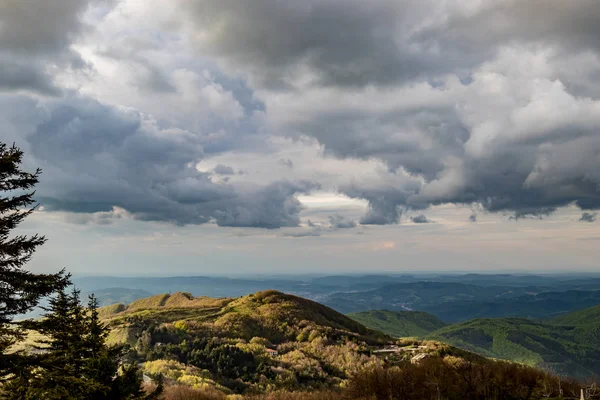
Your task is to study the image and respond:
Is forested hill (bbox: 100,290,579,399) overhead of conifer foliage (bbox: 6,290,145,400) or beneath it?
beneath

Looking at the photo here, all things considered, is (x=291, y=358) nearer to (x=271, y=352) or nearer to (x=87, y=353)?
(x=271, y=352)

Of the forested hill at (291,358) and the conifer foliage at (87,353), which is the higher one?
the conifer foliage at (87,353)

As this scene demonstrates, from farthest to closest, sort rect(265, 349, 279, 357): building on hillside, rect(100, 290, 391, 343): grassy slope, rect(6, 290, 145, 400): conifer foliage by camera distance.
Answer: rect(100, 290, 391, 343): grassy slope, rect(265, 349, 279, 357): building on hillside, rect(6, 290, 145, 400): conifer foliage

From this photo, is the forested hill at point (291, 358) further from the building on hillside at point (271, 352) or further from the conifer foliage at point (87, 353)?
the conifer foliage at point (87, 353)

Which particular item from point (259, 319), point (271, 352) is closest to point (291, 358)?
point (271, 352)

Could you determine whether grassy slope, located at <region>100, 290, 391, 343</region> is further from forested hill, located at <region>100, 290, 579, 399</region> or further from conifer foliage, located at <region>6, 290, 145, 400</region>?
conifer foliage, located at <region>6, 290, 145, 400</region>

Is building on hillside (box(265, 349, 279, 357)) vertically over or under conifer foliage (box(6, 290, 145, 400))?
under

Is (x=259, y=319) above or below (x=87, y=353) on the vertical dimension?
below

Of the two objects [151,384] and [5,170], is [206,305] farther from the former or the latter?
[5,170]

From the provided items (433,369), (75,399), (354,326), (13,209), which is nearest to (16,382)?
(75,399)

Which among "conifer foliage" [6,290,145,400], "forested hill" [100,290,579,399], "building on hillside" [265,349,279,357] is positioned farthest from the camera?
"building on hillside" [265,349,279,357]

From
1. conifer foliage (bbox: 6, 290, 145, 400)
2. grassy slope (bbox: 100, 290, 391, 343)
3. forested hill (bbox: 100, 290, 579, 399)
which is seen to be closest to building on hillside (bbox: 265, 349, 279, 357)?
forested hill (bbox: 100, 290, 579, 399)

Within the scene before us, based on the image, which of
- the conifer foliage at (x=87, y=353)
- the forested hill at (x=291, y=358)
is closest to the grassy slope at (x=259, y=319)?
the forested hill at (x=291, y=358)

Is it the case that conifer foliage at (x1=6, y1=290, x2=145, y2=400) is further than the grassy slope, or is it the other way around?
the grassy slope
